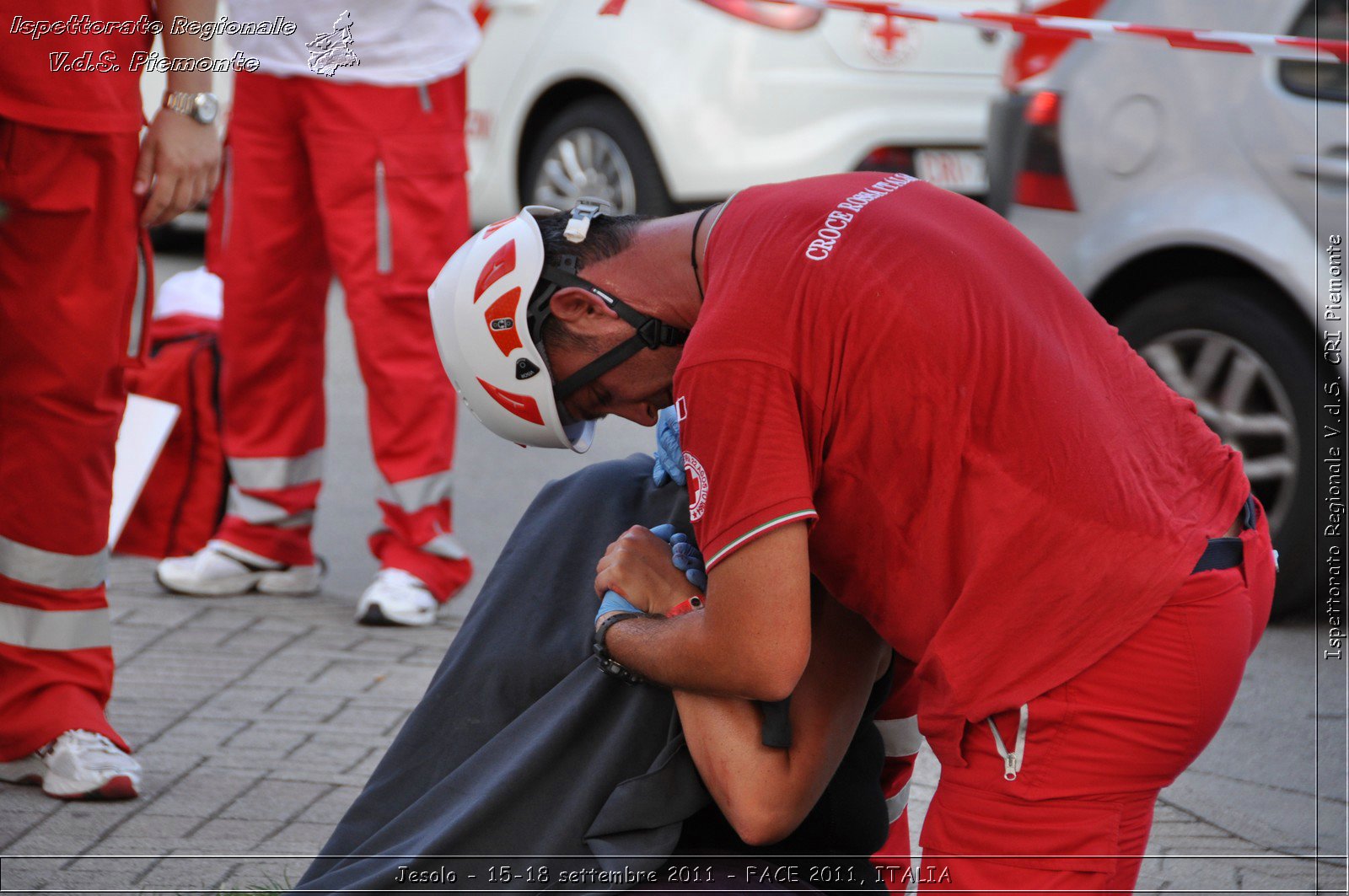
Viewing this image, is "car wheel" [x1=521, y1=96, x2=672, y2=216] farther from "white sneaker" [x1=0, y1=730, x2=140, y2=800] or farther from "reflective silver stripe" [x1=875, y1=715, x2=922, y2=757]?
"reflective silver stripe" [x1=875, y1=715, x2=922, y2=757]

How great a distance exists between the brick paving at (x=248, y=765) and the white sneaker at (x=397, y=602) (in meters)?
0.04

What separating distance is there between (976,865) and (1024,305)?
A: 787mm

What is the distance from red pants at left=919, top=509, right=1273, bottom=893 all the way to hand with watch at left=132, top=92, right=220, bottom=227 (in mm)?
2120

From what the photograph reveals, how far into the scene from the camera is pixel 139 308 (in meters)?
3.41

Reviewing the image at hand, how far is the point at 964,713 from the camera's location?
2160mm

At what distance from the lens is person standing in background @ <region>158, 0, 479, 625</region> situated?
14.3 feet

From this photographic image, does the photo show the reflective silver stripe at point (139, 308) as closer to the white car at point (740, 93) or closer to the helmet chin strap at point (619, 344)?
the helmet chin strap at point (619, 344)

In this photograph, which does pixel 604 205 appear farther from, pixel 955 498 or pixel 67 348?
pixel 67 348

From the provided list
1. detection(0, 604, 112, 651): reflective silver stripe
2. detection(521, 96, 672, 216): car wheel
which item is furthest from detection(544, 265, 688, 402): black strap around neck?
detection(521, 96, 672, 216): car wheel

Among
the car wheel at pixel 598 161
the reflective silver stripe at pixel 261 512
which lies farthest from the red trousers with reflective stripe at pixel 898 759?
the car wheel at pixel 598 161

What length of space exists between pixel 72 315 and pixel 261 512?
155 centimetres

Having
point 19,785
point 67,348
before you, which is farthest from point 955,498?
point 19,785

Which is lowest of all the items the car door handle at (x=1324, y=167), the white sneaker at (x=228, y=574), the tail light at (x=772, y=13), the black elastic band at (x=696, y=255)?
the white sneaker at (x=228, y=574)

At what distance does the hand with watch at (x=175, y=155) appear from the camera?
131 inches
